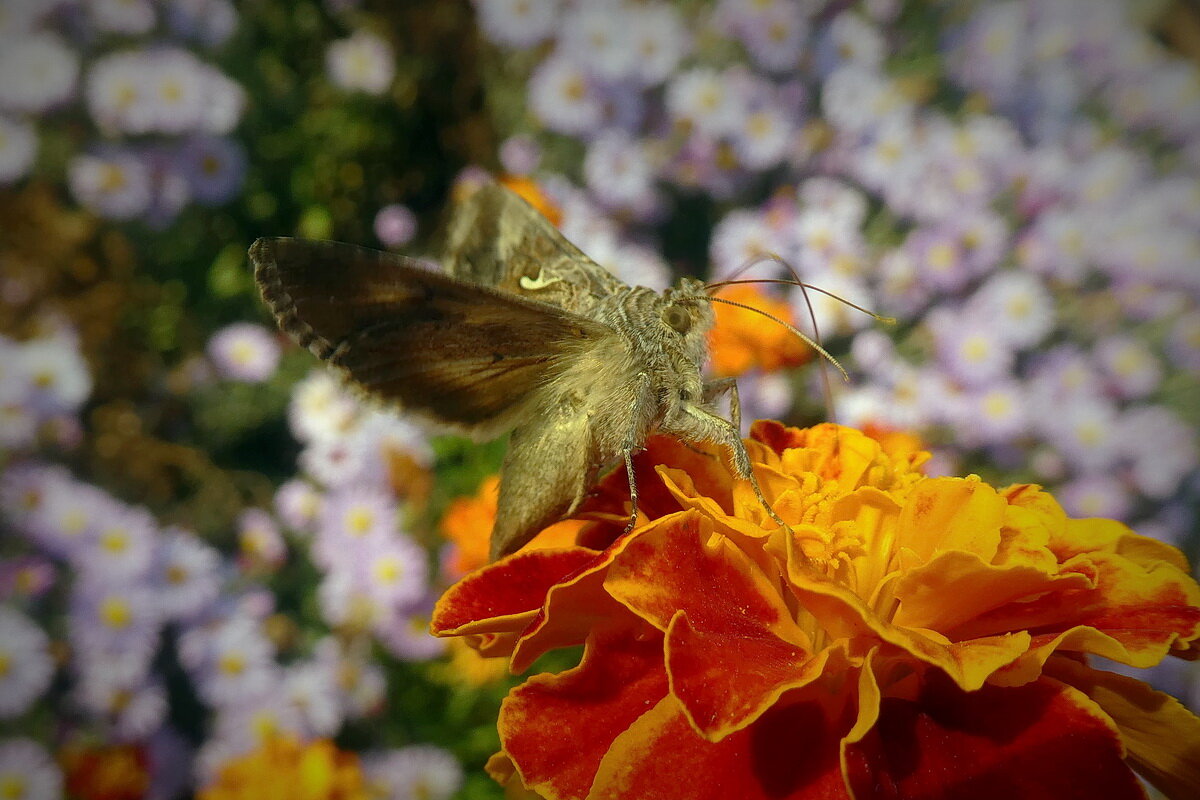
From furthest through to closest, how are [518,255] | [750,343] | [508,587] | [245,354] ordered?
[245,354] < [750,343] < [518,255] < [508,587]

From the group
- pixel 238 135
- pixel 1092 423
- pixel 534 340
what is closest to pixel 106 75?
pixel 238 135

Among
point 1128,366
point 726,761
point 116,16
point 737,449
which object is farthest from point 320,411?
point 1128,366

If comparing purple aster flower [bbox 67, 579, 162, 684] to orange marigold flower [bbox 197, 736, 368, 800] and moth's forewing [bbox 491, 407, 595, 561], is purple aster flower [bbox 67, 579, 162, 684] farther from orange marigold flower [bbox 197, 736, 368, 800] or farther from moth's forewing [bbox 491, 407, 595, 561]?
moth's forewing [bbox 491, 407, 595, 561]

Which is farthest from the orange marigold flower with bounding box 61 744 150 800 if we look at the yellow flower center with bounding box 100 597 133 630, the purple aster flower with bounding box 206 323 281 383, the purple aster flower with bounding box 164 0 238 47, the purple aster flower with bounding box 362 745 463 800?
the purple aster flower with bounding box 164 0 238 47

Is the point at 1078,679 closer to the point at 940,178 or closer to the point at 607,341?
the point at 607,341

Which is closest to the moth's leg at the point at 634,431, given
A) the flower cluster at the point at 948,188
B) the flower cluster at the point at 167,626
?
the flower cluster at the point at 167,626

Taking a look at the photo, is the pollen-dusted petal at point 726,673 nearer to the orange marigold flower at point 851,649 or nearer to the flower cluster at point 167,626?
the orange marigold flower at point 851,649

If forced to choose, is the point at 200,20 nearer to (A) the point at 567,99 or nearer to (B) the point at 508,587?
(A) the point at 567,99
